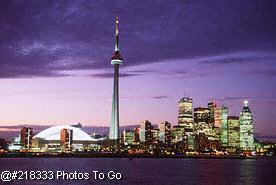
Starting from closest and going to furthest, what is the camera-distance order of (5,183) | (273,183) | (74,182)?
(5,183) → (74,182) → (273,183)

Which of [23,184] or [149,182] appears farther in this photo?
[149,182]

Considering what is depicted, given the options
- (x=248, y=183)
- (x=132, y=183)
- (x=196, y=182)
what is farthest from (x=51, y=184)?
(x=248, y=183)

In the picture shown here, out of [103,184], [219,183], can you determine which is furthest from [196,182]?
[103,184]

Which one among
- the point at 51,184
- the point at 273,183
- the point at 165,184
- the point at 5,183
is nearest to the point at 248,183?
the point at 273,183

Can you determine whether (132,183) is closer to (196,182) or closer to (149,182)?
(149,182)

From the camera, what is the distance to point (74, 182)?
74.7 meters

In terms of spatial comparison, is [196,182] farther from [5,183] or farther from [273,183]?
[5,183]

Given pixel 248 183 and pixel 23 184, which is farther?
pixel 248 183

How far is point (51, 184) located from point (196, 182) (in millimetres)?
24846

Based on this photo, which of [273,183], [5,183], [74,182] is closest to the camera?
[5,183]

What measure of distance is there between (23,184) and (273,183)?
40396 mm

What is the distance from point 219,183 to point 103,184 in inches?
774

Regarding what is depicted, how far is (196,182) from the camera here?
268 feet

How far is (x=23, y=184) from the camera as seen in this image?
69.8m
